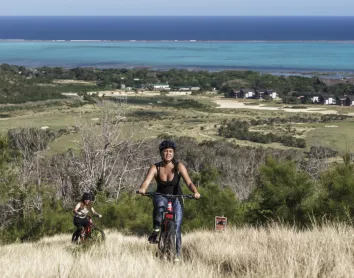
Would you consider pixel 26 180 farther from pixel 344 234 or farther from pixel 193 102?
pixel 193 102

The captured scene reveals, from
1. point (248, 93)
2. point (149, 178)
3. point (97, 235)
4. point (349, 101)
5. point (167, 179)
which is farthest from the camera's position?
point (248, 93)

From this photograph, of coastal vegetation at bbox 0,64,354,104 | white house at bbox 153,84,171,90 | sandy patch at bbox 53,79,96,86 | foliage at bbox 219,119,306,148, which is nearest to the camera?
foliage at bbox 219,119,306,148

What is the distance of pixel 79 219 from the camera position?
30.8ft

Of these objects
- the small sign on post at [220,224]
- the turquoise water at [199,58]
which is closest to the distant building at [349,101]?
the turquoise water at [199,58]

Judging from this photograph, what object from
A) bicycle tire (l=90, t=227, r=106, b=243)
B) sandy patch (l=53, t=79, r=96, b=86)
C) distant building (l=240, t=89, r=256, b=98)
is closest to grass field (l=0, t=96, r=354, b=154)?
distant building (l=240, t=89, r=256, b=98)

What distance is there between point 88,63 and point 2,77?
147 feet

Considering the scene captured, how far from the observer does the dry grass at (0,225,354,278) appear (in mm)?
5484

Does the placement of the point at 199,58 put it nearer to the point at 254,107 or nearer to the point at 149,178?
the point at 254,107

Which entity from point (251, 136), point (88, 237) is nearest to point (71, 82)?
point (251, 136)

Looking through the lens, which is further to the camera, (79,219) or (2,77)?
(2,77)

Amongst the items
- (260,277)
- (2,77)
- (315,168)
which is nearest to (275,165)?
(260,277)

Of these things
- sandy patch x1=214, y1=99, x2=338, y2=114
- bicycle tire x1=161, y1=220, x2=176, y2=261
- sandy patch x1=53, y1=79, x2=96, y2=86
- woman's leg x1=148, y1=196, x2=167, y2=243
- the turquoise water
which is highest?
woman's leg x1=148, y1=196, x2=167, y2=243

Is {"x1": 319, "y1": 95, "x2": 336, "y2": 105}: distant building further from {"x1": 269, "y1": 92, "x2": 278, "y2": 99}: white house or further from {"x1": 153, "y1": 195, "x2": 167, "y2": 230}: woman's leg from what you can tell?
{"x1": 153, "y1": 195, "x2": 167, "y2": 230}: woman's leg

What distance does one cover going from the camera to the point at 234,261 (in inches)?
251
